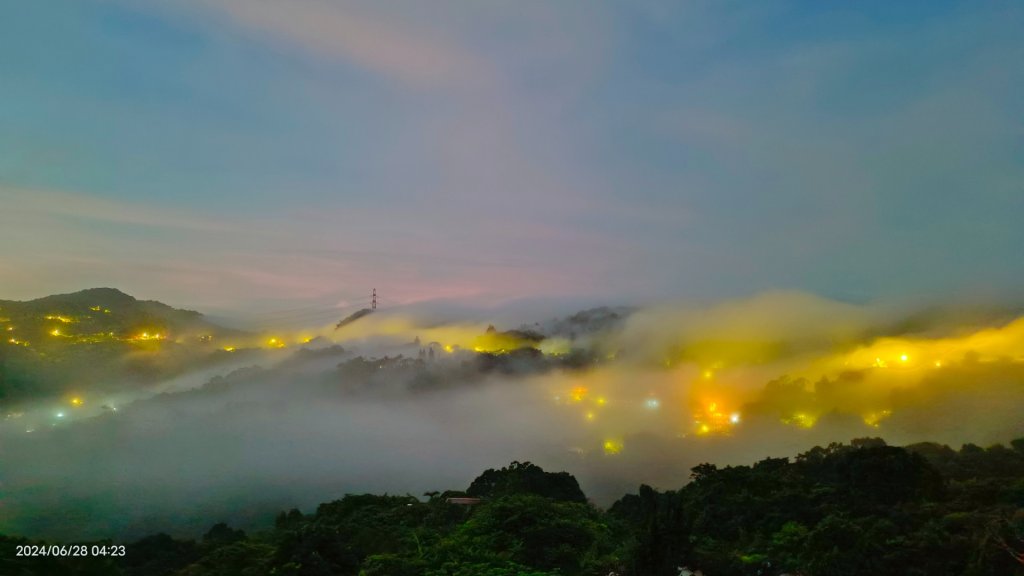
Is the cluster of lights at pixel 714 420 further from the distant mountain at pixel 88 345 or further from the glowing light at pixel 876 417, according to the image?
the distant mountain at pixel 88 345

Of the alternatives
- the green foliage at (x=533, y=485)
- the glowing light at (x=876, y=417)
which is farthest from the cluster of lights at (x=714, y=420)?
the green foliage at (x=533, y=485)

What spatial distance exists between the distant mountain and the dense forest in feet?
201

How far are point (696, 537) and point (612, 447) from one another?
3890 cm

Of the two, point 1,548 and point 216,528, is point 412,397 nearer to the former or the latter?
point 216,528

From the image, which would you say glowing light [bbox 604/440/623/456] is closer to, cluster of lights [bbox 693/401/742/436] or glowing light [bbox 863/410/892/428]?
cluster of lights [bbox 693/401/742/436]

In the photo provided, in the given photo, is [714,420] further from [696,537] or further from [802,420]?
[696,537]

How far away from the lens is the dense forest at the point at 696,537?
12664 mm

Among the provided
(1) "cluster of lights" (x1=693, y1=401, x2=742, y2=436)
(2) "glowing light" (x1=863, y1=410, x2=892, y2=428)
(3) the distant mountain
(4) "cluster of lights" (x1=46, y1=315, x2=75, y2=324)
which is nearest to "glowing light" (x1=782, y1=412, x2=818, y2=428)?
(2) "glowing light" (x1=863, y1=410, x2=892, y2=428)

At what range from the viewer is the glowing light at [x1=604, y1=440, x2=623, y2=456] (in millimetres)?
55250

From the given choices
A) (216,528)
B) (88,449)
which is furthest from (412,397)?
(216,528)

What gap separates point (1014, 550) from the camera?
11.8 metres

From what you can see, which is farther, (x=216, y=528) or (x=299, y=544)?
(x=216, y=528)

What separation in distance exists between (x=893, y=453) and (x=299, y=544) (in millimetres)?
22100

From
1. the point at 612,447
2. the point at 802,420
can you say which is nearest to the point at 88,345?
the point at 612,447
